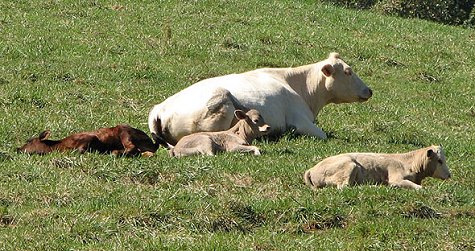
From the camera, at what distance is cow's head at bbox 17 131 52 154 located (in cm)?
1384

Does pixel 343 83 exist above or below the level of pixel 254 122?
below

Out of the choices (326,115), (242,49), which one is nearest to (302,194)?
(326,115)

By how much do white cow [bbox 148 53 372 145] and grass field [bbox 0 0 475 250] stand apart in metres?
0.49

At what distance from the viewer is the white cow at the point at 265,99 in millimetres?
15977

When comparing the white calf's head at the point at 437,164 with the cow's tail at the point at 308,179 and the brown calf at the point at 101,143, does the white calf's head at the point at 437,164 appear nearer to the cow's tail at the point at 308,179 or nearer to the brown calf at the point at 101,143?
the cow's tail at the point at 308,179

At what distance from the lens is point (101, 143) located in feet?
46.7

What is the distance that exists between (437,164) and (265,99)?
12.7 ft

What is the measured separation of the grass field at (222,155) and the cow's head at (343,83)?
18.9 inches

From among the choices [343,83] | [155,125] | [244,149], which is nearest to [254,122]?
[244,149]

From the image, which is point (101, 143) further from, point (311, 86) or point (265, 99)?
point (311, 86)

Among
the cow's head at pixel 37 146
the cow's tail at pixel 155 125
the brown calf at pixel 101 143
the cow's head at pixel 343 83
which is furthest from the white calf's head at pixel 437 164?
the cow's head at pixel 343 83

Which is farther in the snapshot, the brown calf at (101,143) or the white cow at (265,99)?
the white cow at (265,99)

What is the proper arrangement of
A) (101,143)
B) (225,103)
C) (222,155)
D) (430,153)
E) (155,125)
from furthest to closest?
1. (155,125)
2. (225,103)
3. (101,143)
4. (222,155)
5. (430,153)

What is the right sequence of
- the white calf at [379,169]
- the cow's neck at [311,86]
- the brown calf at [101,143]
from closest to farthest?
the white calf at [379,169] → the brown calf at [101,143] → the cow's neck at [311,86]
